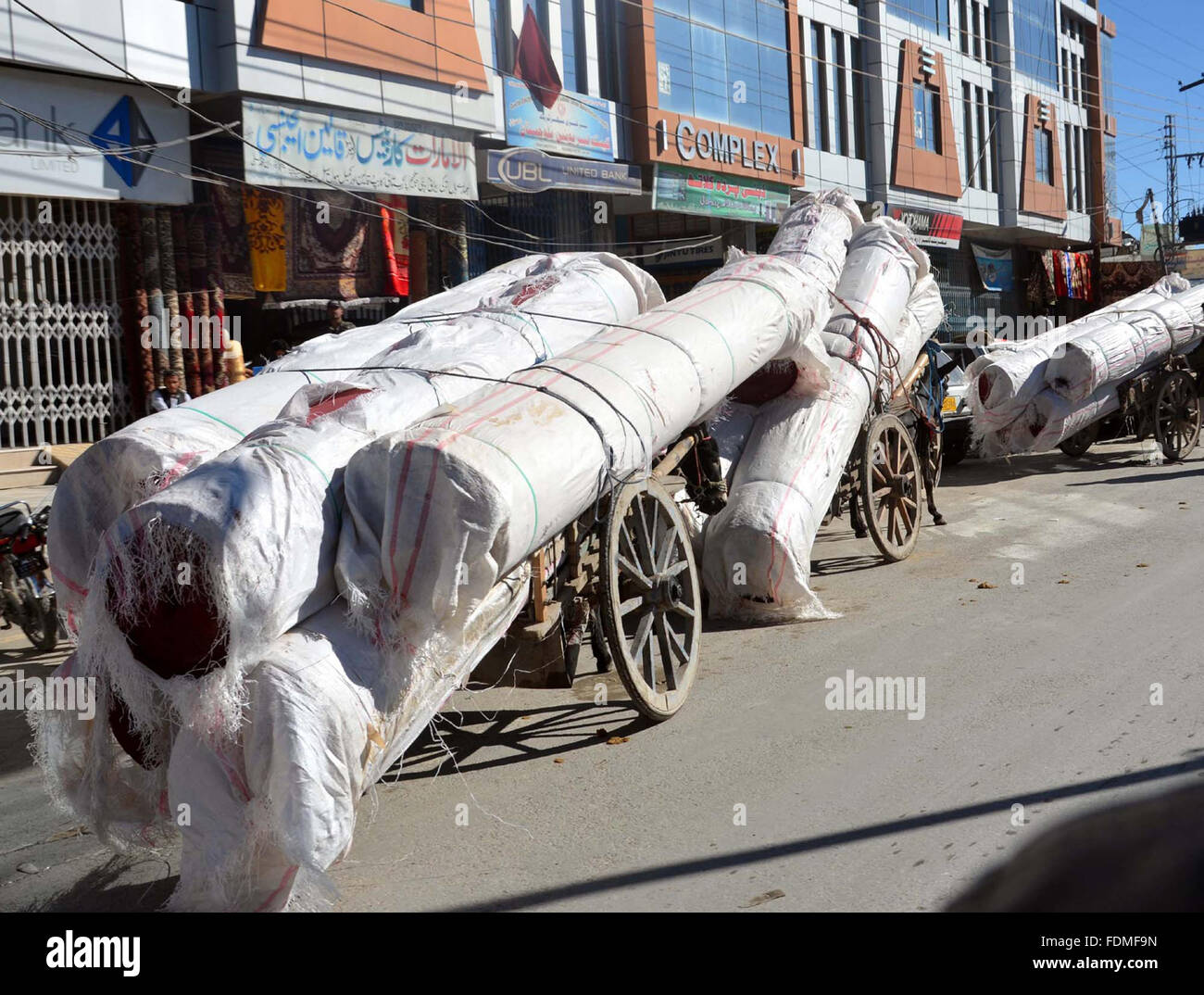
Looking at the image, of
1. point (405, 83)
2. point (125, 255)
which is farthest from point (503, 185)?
point (125, 255)

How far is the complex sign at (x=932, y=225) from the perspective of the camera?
27000 millimetres

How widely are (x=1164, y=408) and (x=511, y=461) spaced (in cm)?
1185

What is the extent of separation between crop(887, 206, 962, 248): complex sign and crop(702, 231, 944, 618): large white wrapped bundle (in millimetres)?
17780

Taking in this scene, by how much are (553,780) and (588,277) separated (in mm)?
3429

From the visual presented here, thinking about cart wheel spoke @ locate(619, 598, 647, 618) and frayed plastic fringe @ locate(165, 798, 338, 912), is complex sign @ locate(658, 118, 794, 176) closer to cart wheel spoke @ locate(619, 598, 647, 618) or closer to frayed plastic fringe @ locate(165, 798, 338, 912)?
cart wheel spoke @ locate(619, 598, 647, 618)

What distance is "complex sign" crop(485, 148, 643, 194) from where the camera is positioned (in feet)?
51.3

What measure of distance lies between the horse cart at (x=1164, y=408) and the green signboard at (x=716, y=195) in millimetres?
7849

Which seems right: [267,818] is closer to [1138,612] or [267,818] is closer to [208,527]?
[208,527]

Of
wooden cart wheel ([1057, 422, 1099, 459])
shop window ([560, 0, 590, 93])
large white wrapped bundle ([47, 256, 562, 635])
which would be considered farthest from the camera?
shop window ([560, 0, 590, 93])

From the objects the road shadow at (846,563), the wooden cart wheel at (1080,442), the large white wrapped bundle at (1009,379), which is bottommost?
the road shadow at (846,563)

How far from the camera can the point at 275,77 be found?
12.6 metres

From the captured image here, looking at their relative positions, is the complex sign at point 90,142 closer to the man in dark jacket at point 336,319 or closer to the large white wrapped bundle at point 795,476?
the man in dark jacket at point 336,319

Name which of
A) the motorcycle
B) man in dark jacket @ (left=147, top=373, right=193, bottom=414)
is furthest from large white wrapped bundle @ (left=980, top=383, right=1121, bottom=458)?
the motorcycle

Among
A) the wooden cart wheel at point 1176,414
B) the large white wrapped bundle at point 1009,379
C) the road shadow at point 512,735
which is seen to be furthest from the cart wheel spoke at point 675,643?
the wooden cart wheel at point 1176,414
